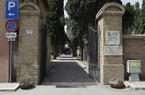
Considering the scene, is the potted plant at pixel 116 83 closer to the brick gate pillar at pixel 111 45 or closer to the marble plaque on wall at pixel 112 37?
the brick gate pillar at pixel 111 45

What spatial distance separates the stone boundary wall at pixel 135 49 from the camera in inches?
371

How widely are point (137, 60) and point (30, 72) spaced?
5.91 m

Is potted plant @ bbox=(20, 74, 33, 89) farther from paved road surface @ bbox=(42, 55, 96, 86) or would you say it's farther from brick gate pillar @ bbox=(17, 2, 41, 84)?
paved road surface @ bbox=(42, 55, 96, 86)

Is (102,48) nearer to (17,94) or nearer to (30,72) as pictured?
(30,72)

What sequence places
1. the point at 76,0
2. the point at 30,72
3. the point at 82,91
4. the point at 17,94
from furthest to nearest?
1. the point at 76,0
2. the point at 30,72
3. the point at 82,91
4. the point at 17,94

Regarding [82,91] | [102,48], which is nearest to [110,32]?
[102,48]

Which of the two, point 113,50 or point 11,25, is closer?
point 11,25

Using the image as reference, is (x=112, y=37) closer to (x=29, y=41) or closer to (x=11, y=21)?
(x=29, y=41)

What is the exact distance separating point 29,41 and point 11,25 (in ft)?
4.17

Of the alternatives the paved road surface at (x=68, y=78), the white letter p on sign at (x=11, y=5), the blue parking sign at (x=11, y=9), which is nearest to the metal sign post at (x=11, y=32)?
the blue parking sign at (x=11, y=9)

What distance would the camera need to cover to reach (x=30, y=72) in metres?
8.54

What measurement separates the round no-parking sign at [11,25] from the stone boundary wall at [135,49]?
6214 mm

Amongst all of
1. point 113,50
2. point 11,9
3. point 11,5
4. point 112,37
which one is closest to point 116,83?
point 113,50

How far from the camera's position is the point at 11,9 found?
340 inches
